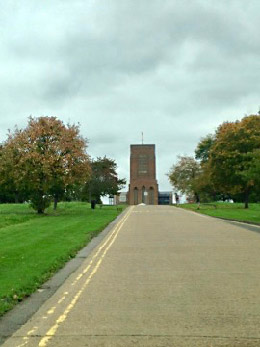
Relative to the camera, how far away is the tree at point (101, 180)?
78.1 metres

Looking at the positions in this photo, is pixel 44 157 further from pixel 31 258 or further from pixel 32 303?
pixel 32 303

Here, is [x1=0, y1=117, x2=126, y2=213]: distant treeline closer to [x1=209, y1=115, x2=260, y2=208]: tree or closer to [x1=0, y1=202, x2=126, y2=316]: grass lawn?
[x1=0, y1=202, x2=126, y2=316]: grass lawn

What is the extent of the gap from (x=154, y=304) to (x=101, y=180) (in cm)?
7202

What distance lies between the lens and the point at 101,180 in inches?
3164

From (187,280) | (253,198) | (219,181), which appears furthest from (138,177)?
(187,280)

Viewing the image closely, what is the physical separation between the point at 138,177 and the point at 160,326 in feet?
370

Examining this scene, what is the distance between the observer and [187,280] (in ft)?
35.9

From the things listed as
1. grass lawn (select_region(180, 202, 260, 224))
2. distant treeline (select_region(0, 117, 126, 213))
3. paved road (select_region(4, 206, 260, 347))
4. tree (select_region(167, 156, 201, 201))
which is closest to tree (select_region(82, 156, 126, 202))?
tree (select_region(167, 156, 201, 201))

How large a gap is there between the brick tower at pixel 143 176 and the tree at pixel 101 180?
25681mm

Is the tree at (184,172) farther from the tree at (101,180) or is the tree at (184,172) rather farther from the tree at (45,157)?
the tree at (45,157)

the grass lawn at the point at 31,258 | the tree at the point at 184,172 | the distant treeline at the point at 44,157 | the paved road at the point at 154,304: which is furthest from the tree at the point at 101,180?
the paved road at the point at 154,304

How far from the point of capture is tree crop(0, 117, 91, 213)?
130 feet

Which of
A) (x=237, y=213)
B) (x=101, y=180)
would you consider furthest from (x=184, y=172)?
(x=237, y=213)

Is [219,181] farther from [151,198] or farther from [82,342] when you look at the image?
[151,198]
